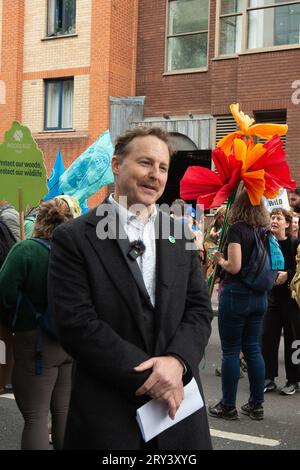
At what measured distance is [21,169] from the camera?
558 centimetres

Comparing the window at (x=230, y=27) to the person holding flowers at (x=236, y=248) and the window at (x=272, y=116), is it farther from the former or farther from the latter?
the person holding flowers at (x=236, y=248)

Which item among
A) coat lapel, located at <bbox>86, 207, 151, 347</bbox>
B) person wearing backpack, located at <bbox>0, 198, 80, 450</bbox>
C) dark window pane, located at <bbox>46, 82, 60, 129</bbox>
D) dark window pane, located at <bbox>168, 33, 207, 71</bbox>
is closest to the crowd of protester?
person wearing backpack, located at <bbox>0, 198, 80, 450</bbox>

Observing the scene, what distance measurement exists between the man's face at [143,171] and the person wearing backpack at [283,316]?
3925 mm

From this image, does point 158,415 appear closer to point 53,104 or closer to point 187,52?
point 187,52

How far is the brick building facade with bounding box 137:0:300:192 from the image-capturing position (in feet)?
48.3

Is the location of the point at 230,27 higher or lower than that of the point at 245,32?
higher

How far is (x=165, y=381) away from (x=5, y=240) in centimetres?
394

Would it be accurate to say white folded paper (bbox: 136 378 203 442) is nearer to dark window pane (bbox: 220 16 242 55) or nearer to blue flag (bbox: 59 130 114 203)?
blue flag (bbox: 59 130 114 203)

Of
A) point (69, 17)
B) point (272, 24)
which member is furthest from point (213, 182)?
point (69, 17)

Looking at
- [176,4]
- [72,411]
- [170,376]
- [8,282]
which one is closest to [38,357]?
[8,282]

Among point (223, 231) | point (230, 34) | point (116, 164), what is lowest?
point (223, 231)

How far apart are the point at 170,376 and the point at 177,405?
12 centimetres

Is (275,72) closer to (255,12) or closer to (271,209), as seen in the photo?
(255,12)

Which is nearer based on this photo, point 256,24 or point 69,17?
point 256,24
